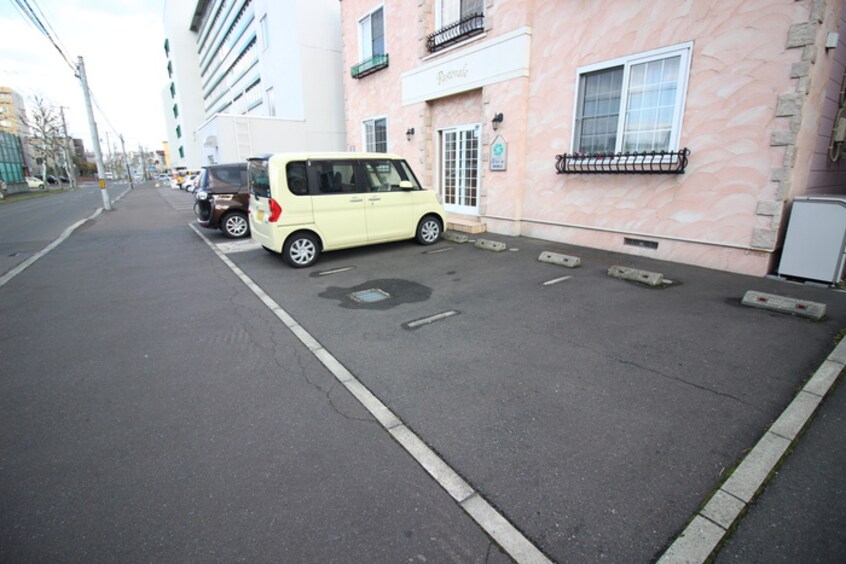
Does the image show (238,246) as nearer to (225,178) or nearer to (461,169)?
(225,178)

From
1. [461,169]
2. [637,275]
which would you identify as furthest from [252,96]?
[637,275]

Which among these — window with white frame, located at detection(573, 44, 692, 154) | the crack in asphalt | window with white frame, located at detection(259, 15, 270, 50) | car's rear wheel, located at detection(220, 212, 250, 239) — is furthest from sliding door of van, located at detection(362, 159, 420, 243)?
window with white frame, located at detection(259, 15, 270, 50)

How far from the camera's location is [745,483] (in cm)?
221

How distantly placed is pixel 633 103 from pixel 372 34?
10.4 meters

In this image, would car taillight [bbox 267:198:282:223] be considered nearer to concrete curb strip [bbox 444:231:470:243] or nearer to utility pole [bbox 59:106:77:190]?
concrete curb strip [bbox 444:231:470:243]

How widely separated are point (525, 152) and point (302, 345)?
702cm

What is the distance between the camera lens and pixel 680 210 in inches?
261

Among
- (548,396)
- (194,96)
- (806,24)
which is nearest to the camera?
(548,396)

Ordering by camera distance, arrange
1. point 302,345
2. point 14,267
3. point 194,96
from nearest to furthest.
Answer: point 302,345 < point 14,267 < point 194,96

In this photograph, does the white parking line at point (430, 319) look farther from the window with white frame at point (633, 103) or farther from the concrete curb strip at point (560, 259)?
the window with white frame at point (633, 103)

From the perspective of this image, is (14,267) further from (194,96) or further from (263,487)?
(194,96)

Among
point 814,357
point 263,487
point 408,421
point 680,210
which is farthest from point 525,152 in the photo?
point 263,487

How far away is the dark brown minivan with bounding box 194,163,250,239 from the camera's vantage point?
10141mm

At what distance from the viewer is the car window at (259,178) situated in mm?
6895
